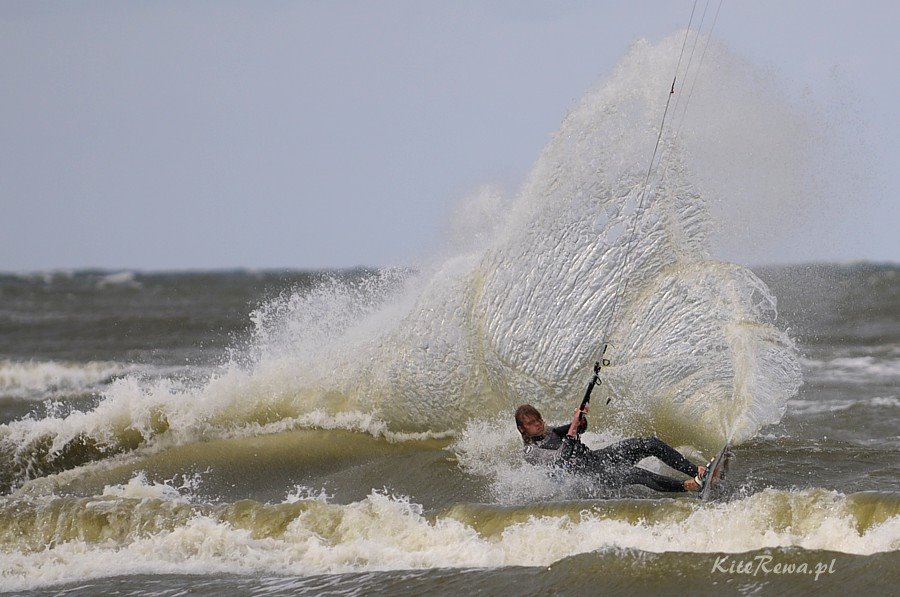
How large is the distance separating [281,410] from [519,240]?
3912 millimetres

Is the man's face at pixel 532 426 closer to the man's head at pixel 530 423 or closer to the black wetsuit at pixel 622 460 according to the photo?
the man's head at pixel 530 423

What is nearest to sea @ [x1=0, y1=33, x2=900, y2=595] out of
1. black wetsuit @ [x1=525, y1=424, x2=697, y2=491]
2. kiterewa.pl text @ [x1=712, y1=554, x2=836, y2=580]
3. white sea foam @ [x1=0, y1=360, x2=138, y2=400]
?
kiterewa.pl text @ [x1=712, y1=554, x2=836, y2=580]

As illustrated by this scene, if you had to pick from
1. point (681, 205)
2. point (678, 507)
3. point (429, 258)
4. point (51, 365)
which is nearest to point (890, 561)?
point (678, 507)

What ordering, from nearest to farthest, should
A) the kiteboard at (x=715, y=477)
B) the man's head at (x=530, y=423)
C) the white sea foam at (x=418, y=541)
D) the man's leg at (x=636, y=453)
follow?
the white sea foam at (x=418, y=541) < the kiteboard at (x=715, y=477) < the man's leg at (x=636, y=453) < the man's head at (x=530, y=423)

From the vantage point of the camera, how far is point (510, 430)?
11344 millimetres

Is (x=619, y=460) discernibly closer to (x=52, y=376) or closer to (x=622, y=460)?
(x=622, y=460)

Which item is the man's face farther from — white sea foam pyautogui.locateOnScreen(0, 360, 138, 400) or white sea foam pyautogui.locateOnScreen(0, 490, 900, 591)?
white sea foam pyautogui.locateOnScreen(0, 360, 138, 400)

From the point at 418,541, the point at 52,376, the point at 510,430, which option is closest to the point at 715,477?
the point at 418,541

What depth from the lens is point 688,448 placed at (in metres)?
10.8

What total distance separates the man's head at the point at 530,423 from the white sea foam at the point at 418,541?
1.28m

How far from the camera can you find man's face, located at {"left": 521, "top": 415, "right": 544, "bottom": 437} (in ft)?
30.3

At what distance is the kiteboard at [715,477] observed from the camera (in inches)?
325

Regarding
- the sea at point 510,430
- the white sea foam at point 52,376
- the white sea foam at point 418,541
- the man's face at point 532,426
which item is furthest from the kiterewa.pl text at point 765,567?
the white sea foam at point 52,376

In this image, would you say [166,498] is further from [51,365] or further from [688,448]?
[51,365]
